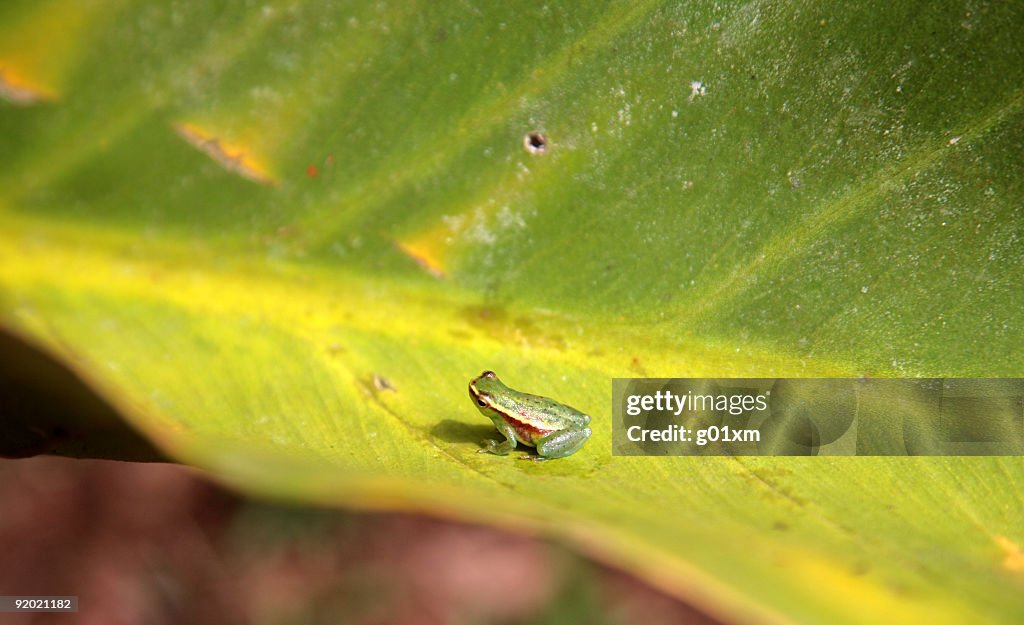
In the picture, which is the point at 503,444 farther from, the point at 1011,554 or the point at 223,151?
the point at 1011,554

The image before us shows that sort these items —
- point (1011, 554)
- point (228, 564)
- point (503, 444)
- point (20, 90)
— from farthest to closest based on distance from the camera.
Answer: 1. point (228, 564)
2. point (503, 444)
3. point (20, 90)
4. point (1011, 554)

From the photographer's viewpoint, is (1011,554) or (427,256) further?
(427,256)

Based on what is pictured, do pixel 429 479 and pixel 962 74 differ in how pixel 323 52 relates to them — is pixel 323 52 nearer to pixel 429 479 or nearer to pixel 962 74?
pixel 429 479

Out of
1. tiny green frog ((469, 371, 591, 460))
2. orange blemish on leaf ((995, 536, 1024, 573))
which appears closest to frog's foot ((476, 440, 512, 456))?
tiny green frog ((469, 371, 591, 460))

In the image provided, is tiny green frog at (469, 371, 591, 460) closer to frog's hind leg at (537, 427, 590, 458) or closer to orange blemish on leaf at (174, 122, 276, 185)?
frog's hind leg at (537, 427, 590, 458)

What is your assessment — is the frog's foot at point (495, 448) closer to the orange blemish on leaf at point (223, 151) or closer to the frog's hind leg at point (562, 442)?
the frog's hind leg at point (562, 442)

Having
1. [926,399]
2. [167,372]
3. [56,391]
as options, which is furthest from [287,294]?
[926,399]

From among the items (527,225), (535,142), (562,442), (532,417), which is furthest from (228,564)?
(535,142)
